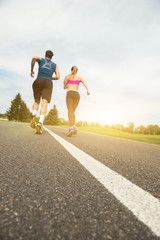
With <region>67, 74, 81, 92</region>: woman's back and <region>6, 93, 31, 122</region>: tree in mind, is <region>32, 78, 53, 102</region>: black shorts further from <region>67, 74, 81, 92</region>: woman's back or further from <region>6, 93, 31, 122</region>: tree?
<region>6, 93, 31, 122</region>: tree

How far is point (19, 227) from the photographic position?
66 cm

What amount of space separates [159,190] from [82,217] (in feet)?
2.43

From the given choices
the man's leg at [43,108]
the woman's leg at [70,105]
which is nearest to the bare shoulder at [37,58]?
the man's leg at [43,108]

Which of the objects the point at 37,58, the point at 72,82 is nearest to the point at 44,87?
the point at 37,58

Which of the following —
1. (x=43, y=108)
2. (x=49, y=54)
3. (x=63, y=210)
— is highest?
(x=49, y=54)

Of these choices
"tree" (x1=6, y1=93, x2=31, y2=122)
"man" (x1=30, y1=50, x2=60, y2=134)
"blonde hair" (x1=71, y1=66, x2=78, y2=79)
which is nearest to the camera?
"man" (x1=30, y1=50, x2=60, y2=134)

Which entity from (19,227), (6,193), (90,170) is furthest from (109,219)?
(90,170)

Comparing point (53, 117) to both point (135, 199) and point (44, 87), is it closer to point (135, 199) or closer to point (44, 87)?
point (44, 87)

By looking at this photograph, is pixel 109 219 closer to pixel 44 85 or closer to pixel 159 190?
pixel 159 190

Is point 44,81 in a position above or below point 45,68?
below

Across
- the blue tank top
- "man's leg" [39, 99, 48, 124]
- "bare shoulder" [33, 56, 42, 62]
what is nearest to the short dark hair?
the blue tank top

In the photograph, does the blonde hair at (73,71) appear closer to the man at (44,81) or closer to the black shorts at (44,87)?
A: the man at (44,81)

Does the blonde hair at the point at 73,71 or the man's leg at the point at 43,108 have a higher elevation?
the blonde hair at the point at 73,71

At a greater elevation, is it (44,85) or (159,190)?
(44,85)
